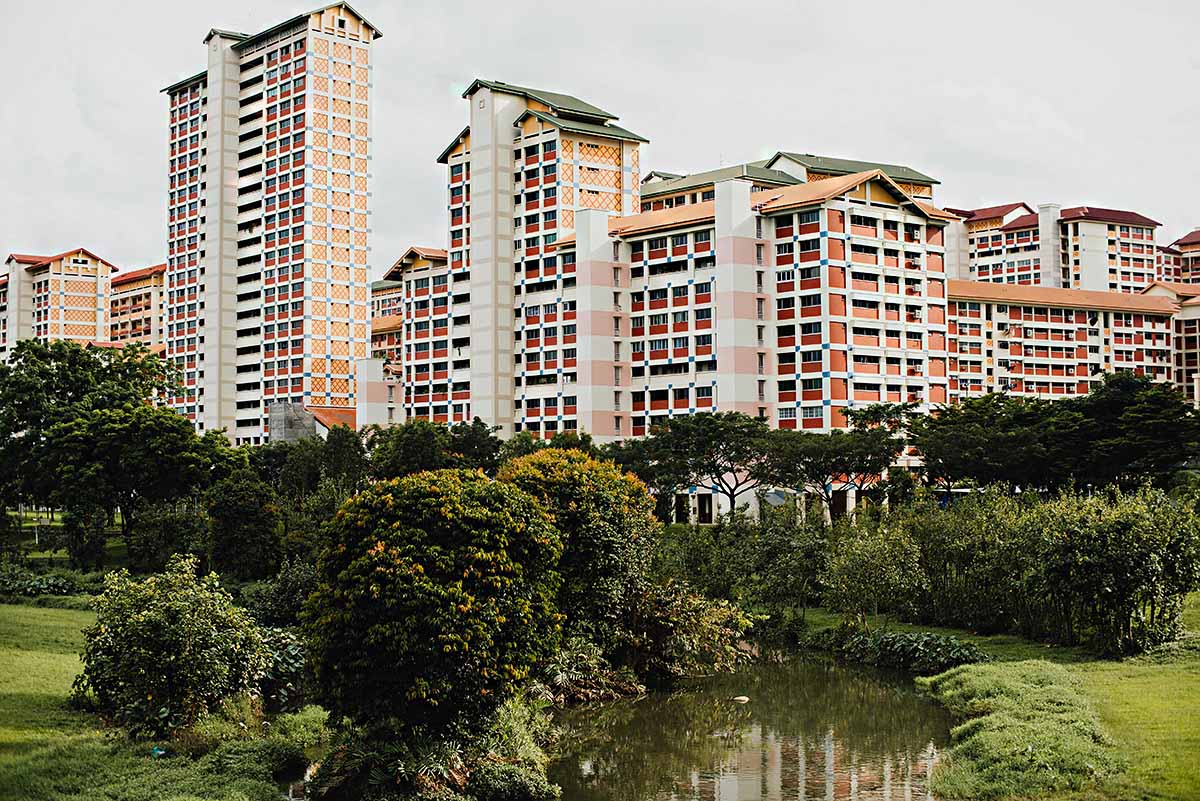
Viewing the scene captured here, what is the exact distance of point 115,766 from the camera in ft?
52.4

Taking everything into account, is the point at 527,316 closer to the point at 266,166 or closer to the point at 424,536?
the point at 266,166

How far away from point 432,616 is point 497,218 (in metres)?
61.2

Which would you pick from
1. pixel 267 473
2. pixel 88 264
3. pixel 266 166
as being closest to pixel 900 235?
pixel 267 473

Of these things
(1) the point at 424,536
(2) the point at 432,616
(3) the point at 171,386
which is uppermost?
(3) the point at 171,386

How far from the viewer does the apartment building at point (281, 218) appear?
8938 centimetres

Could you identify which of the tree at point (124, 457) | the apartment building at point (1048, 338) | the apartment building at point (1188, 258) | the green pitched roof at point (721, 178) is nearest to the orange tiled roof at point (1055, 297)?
the apartment building at point (1048, 338)

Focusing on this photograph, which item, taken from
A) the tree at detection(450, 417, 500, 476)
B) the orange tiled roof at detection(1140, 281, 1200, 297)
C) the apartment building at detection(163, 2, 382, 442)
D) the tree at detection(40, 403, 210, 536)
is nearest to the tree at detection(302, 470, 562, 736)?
the tree at detection(40, 403, 210, 536)

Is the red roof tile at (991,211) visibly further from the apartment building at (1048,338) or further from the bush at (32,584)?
the bush at (32,584)

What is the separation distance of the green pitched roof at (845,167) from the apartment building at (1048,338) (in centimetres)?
884

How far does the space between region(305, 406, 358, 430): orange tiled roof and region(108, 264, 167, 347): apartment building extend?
38.9m

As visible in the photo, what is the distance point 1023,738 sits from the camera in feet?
57.7

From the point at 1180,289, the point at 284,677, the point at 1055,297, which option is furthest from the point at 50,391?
the point at 1180,289

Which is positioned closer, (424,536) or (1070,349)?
(424,536)

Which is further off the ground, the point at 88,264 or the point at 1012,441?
the point at 88,264
